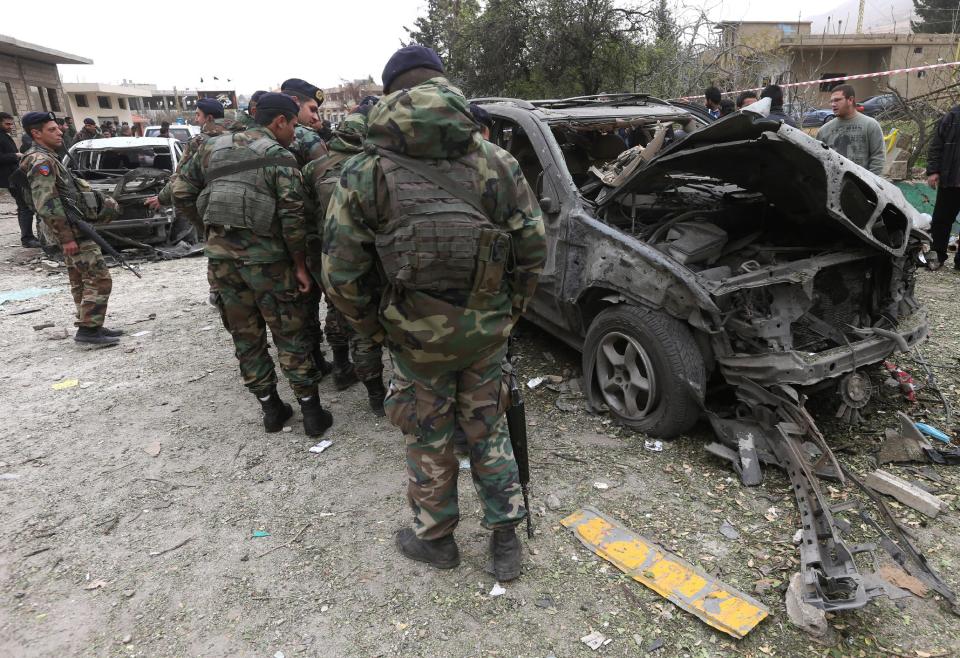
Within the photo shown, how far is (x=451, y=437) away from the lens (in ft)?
7.64

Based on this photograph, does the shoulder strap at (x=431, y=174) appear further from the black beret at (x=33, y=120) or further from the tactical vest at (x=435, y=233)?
the black beret at (x=33, y=120)

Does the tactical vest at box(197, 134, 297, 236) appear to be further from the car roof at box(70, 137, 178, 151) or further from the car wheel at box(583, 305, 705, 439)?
the car roof at box(70, 137, 178, 151)

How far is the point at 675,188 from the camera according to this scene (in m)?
4.12

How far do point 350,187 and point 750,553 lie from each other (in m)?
2.19

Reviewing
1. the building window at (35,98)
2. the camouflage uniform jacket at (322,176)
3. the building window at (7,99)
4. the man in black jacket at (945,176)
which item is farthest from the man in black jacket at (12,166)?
the building window at (35,98)

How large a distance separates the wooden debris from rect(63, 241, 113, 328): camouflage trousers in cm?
580

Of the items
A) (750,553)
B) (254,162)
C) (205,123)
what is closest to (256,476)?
(254,162)

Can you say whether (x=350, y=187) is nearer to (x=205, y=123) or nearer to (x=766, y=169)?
(x=766, y=169)

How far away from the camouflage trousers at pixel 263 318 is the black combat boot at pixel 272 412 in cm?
6

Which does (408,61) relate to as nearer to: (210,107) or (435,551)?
(435,551)

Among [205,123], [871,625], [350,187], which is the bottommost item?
[871,625]

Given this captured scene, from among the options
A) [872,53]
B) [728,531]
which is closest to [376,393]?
[728,531]

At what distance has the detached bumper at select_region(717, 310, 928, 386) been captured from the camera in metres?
2.72

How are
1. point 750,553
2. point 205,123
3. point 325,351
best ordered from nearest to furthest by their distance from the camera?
1. point 750,553
2. point 325,351
3. point 205,123
